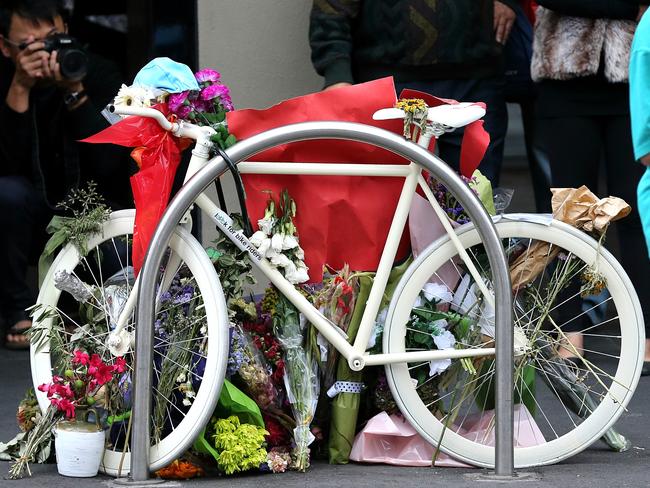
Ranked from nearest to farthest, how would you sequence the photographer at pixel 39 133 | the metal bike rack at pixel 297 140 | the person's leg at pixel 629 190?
the metal bike rack at pixel 297 140 → the person's leg at pixel 629 190 → the photographer at pixel 39 133

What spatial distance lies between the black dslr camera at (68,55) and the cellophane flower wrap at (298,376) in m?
1.96

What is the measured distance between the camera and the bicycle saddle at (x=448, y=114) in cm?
434

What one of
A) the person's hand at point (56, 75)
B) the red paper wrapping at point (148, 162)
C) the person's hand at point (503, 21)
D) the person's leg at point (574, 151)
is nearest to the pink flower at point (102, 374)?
the red paper wrapping at point (148, 162)

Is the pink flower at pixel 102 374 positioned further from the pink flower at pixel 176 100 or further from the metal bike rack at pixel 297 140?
the pink flower at pixel 176 100

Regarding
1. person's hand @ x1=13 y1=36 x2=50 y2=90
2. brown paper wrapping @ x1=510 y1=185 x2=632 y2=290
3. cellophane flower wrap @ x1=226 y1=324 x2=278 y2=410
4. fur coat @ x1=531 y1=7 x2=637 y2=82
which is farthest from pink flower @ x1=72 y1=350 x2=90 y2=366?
fur coat @ x1=531 y1=7 x2=637 y2=82

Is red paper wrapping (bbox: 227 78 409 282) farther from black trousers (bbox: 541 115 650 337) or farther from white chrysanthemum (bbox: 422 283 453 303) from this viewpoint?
black trousers (bbox: 541 115 650 337)

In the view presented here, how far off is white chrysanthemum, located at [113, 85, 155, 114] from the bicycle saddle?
743mm

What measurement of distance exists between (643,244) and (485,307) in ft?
5.10

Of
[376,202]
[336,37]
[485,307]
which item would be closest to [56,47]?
[336,37]

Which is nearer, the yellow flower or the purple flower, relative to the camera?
the yellow flower

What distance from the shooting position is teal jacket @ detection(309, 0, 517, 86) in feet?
18.0

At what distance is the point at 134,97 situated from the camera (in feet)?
14.3

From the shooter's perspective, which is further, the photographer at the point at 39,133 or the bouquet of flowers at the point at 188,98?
the photographer at the point at 39,133

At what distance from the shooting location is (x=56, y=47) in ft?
19.6
